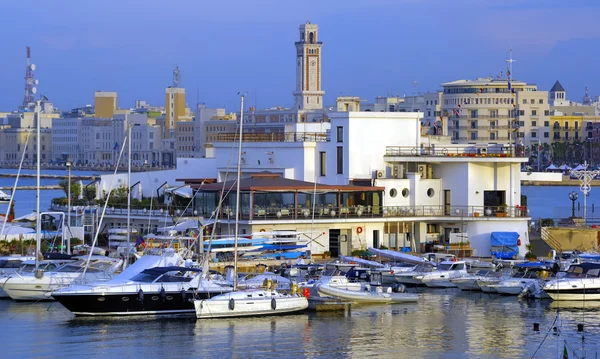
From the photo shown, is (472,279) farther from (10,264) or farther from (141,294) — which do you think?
(10,264)

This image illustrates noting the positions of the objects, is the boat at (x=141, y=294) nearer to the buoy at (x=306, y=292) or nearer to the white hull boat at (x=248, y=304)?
the white hull boat at (x=248, y=304)

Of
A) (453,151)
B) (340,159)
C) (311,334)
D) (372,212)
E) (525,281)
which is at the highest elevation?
(453,151)

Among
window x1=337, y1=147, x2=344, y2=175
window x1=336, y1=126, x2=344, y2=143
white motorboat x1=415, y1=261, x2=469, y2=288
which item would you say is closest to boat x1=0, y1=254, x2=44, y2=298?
white motorboat x1=415, y1=261, x2=469, y2=288

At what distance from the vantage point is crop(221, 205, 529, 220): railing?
141ft

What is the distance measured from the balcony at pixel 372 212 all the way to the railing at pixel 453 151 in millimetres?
1833

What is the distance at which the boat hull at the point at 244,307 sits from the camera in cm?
3262

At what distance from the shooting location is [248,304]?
32.8 meters

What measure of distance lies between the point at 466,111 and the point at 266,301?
466 ft

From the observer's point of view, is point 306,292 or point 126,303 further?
point 306,292

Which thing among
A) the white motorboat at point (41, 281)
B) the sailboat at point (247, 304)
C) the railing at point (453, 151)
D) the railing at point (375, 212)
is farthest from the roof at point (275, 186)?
the sailboat at point (247, 304)

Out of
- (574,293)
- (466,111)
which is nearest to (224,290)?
(574,293)

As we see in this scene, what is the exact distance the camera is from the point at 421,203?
152 feet

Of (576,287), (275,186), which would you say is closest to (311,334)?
(576,287)

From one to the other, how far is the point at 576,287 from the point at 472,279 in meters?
3.58
